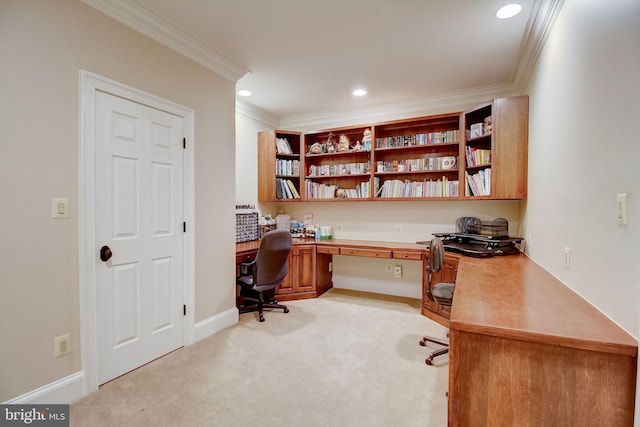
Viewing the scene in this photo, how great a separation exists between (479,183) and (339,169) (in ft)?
5.79

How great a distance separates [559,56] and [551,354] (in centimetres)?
182

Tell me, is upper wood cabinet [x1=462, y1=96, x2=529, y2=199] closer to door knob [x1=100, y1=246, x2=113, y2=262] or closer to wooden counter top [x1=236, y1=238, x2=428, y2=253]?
wooden counter top [x1=236, y1=238, x2=428, y2=253]

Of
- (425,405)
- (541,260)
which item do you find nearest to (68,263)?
(425,405)

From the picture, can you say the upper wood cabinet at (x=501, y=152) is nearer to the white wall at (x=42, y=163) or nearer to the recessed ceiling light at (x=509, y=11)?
the recessed ceiling light at (x=509, y=11)

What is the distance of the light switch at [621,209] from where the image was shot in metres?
1.04

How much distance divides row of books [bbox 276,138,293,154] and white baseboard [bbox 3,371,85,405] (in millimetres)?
3145

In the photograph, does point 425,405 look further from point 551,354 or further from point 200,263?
point 200,263

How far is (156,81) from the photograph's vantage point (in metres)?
2.29

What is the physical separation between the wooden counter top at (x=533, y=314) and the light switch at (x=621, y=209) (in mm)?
381

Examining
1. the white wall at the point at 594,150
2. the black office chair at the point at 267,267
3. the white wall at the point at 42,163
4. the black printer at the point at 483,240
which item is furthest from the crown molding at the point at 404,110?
the white wall at the point at 42,163

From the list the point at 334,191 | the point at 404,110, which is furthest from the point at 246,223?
the point at 404,110

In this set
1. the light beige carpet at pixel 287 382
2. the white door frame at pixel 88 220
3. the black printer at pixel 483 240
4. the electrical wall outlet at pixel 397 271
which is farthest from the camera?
the electrical wall outlet at pixel 397 271

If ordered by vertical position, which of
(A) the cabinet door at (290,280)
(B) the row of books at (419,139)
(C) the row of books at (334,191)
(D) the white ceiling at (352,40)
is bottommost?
(A) the cabinet door at (290,280)

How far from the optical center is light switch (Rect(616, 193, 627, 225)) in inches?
41.1
